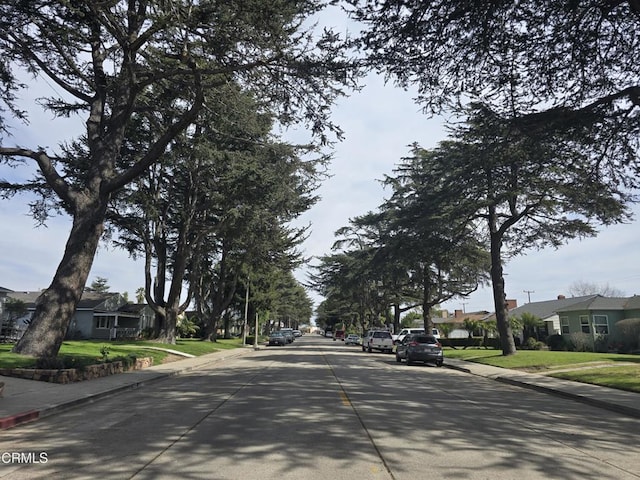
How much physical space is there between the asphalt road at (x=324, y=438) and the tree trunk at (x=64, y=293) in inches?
197

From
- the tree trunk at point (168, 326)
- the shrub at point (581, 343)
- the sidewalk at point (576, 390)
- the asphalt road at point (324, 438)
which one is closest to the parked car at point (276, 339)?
the tree trunk at point (168, 326)

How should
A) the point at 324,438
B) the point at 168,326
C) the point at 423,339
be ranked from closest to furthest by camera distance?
the point at 324,438 → the point at 423,339 → the point at 168,326

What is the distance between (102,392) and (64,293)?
5.25 m

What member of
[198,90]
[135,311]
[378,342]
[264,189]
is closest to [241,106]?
[198,90]

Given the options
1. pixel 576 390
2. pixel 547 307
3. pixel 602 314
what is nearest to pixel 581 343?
pixel 602 314

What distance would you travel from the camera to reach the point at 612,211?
21.7m

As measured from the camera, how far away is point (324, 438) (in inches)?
301

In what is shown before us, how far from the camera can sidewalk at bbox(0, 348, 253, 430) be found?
30.8 ft

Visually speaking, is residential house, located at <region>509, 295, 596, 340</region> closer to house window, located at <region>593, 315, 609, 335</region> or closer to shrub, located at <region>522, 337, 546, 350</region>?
house window, located at <region>593, 315, 609, 335</region>

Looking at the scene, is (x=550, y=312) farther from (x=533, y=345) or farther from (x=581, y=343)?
(x=533, y=345)

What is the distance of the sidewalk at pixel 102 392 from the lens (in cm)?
985

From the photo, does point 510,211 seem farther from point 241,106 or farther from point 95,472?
point 95,472

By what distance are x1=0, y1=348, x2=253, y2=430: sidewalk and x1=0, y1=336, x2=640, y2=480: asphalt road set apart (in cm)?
41

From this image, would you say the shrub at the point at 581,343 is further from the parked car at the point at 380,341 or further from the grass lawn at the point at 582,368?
the parked car at the point at 380,341
